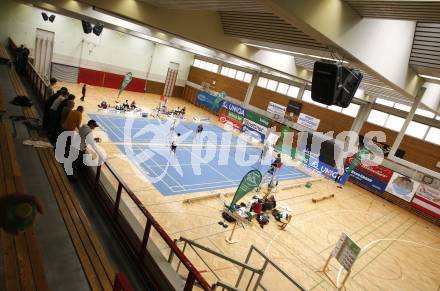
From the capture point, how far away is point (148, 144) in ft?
56.7

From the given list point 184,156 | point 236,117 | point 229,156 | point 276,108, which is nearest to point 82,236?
point 184,156

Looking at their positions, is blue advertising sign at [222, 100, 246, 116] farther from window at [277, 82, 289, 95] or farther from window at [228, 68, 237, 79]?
window at [228, 68, 237, 79]

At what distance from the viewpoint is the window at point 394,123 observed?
19.9m

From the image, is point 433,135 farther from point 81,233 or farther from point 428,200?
point 81,233

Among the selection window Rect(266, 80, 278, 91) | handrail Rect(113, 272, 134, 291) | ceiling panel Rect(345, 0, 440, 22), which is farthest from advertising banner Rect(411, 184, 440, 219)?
handrail Rect(113, 272, 134, 291)

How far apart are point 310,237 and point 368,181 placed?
11938mm

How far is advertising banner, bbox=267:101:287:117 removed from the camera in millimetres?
25969

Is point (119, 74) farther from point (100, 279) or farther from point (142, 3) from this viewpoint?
point (100, 279)

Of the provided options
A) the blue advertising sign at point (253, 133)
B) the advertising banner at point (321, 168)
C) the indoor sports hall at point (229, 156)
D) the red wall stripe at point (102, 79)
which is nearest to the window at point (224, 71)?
the indoor sports hall at point (229, 156)

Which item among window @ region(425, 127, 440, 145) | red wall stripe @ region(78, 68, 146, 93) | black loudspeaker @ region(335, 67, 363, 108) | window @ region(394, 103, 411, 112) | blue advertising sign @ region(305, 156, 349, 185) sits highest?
window @ region(394, 103, 411, 112)

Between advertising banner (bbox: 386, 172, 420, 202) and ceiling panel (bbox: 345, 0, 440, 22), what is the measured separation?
17.7m

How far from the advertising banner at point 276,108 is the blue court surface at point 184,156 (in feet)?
15.4

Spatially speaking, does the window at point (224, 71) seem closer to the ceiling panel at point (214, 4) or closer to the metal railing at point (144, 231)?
the ceiling panel at point (214, 4)

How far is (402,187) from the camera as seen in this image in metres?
19.5
